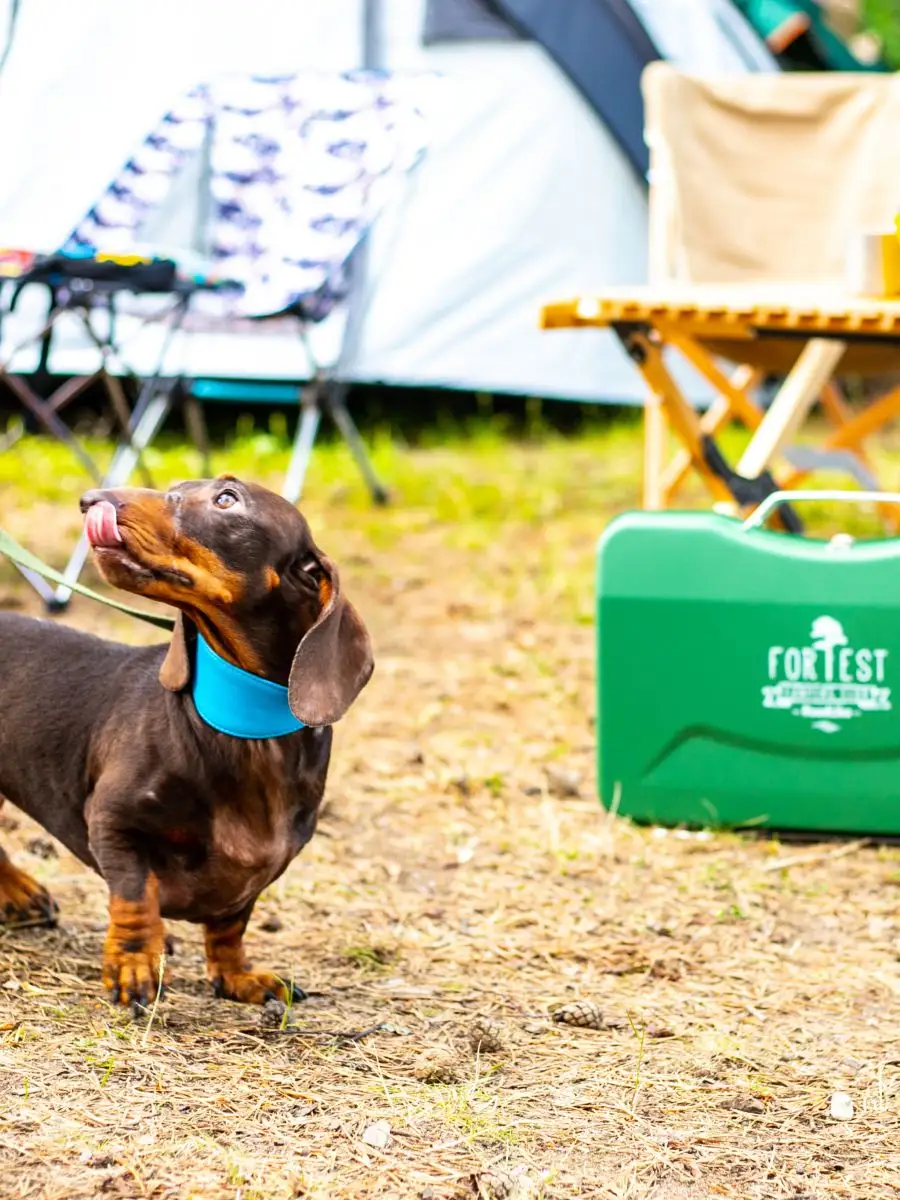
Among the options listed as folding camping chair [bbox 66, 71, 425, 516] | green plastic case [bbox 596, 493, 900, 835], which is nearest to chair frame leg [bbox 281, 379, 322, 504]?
folding camping chair [bbox 66, 71, 425, 516]

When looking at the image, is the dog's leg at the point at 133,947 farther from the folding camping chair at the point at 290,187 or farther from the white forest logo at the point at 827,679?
the folding camping chair at the point at 290,187

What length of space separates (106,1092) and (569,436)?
625 centimetres

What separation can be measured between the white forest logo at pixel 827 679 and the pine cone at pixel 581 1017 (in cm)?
96

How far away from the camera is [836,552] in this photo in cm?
318

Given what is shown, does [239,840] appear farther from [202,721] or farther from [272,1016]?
[272,1016]

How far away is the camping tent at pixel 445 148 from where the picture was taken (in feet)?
22.7

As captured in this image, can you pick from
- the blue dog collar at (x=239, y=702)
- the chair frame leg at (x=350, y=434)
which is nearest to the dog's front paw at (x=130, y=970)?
the blue dog collar at (x=239, y=702)

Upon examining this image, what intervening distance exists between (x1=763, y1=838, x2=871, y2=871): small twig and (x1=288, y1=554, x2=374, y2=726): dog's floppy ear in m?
1.28

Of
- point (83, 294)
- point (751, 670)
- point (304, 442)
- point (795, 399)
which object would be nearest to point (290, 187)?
point (304, 442)

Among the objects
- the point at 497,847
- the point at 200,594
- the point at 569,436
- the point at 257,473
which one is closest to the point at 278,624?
the point at 200,594

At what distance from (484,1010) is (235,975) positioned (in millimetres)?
370

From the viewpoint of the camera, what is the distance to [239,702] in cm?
216

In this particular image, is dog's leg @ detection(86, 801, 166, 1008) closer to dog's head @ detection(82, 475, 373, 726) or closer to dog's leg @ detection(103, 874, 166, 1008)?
dog's leg @ detection(103, 874, 166, 1008)

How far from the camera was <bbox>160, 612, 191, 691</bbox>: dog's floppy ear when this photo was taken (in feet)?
7.19
